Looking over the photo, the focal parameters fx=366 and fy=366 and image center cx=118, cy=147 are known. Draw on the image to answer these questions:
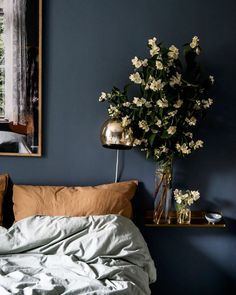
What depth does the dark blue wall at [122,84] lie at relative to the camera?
223 cm

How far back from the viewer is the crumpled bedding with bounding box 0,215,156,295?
5.15 ft

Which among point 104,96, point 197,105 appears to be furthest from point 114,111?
point 197,105

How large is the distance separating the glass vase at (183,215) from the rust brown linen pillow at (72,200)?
0.31 meters

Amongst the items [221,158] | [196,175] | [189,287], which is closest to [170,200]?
[196,175]

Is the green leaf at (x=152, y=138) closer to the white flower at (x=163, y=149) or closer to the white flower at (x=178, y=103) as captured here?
the white flower at (x=163, y=149)

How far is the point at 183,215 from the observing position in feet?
7.48

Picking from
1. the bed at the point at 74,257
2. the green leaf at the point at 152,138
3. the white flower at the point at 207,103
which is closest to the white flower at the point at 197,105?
the white flower at the point at 207,103

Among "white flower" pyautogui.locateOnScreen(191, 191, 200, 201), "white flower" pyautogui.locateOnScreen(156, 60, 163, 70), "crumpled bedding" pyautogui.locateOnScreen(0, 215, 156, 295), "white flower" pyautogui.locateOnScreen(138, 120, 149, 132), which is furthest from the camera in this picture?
"white flower" pyautogui.locateOnScreen(191, 191, 200, 201)

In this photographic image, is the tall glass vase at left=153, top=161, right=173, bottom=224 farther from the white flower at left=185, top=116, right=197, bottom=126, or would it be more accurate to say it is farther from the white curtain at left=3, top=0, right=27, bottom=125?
the white curtain at left=3, top=0, right=27, bottom=125

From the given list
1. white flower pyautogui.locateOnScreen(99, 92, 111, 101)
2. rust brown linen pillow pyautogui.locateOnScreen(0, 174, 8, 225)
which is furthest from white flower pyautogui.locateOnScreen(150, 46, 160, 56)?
rust brown linen pillow pyautogui.locateOnScreen(0, 174, 8, 225)

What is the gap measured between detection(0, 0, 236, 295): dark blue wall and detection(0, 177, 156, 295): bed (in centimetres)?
42

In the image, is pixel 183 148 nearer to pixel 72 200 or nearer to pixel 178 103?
pixel 178 103

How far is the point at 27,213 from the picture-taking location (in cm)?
217

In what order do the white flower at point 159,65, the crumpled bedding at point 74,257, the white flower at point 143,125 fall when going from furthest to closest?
the white flower at point 143,125, the white flower at point 159,65, the crumpled bedding at point 74,257
